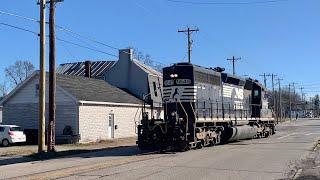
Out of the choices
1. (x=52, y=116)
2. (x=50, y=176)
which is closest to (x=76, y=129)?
(x=52, y=116)

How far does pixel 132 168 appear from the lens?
17891mm

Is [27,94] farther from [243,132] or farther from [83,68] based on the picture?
[83,68]

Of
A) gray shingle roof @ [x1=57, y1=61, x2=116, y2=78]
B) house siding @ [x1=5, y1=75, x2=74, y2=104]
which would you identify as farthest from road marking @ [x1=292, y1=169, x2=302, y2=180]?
gray shingle roof @ [x1=57, y1=61, x2=116, y2=78]

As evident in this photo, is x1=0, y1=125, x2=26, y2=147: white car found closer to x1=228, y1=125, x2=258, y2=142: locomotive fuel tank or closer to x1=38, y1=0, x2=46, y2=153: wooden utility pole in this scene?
x1=38, y1=0, x2=46, y2=153: wooden utility pole

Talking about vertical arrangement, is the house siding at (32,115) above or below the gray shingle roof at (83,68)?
below

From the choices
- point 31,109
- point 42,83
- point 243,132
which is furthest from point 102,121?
point 42,83

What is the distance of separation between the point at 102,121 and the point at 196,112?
1555 centimetres

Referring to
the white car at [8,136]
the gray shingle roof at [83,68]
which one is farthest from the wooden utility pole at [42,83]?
the gray shingle roof at [83,68]

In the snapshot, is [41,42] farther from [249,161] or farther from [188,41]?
[188,41]

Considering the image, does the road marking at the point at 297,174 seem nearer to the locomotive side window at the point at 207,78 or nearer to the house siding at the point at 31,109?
the locomotive side window at the point at 207,78

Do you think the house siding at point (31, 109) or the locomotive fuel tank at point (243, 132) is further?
the house siding at point (31, 109)

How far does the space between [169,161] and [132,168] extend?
114 inches

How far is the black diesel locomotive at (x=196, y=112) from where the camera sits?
87.5 ft

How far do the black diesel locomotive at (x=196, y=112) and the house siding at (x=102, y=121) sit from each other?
6.74 metres
